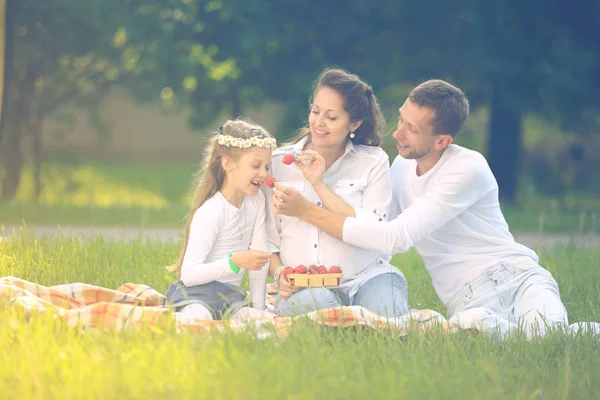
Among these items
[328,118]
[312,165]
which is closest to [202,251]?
[312,165]

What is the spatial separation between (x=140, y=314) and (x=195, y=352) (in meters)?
0.72

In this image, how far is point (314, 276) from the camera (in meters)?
5.05

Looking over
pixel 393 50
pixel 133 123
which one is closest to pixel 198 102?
pixel 393 50

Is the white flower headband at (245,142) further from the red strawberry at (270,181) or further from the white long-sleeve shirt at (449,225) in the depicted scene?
the white long-sleeve shirt at (449,225)

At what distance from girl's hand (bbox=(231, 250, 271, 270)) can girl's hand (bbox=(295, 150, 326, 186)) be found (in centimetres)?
57

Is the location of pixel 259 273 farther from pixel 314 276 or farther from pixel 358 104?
pixel 358 104

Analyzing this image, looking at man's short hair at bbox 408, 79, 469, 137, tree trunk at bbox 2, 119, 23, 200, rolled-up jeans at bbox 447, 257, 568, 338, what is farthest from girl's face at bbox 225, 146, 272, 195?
tree trunk at bbox 2, 119, 23, 200

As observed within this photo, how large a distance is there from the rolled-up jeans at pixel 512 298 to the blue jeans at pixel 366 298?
0.33 meters

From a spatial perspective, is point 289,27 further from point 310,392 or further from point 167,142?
point 167,142

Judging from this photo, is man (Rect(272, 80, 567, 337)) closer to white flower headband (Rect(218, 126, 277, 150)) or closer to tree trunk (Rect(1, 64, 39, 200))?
white flower headband (Rect(218, 126, 277, 150))

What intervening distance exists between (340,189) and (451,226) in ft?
2.32

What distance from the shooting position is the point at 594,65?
1388 centimetres

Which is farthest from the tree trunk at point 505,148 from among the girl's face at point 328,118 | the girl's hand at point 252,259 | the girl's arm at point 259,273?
the girl's hand at point 252,259

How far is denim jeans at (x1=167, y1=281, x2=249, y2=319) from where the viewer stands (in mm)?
5102
